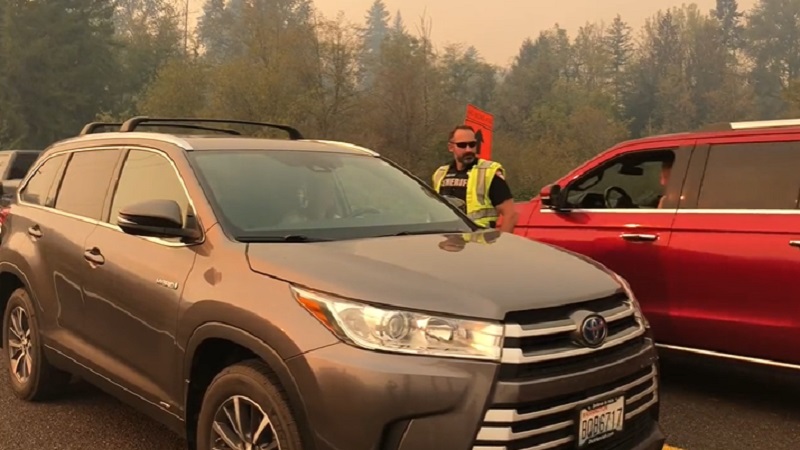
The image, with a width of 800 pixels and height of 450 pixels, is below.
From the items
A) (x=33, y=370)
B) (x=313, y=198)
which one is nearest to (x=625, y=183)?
(x=313, y=198)

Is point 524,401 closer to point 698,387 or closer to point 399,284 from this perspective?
point 399,284

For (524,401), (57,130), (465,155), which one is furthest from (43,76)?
(524,401)

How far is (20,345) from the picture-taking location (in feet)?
16.0

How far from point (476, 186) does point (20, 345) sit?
345 centimetres

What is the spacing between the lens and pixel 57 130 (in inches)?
2084

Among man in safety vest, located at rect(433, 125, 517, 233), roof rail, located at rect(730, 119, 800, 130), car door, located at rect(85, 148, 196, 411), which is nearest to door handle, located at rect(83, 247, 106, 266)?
car door, located at rect(85, 148, 196, 411)

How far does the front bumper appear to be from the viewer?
2.42 meters

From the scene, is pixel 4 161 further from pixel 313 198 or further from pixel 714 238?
pixel 714 238

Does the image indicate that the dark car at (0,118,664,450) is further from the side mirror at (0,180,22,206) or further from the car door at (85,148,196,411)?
the side mirror at (0,180,22,206)

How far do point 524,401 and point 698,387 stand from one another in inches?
136

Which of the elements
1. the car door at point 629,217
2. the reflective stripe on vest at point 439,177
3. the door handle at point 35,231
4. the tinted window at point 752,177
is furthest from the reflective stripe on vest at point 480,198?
the door handle at point 35,231

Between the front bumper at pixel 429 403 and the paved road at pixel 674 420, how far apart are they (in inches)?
71.7

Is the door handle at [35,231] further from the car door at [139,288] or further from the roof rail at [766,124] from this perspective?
the roof rail at [766,124]

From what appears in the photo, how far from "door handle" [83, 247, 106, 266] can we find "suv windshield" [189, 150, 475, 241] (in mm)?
728
